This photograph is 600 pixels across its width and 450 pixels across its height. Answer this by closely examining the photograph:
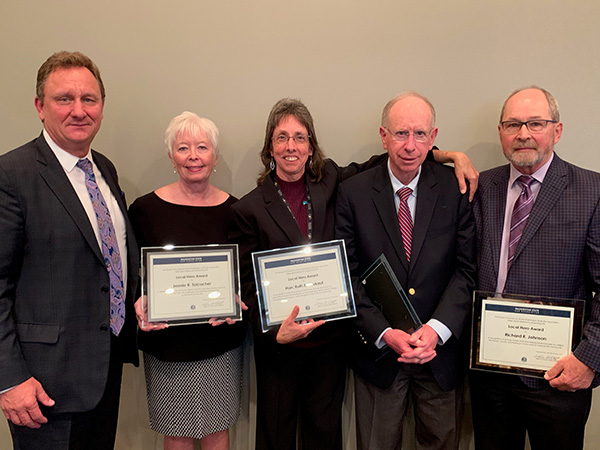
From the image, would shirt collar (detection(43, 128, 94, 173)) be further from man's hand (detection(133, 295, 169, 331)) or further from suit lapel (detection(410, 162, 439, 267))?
suit lapel (detection(410, 162, 439, 267))

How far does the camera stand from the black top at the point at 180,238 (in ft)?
7.04

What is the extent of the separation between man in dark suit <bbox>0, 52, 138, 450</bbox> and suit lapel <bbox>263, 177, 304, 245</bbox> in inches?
29.6

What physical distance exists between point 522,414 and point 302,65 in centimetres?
222

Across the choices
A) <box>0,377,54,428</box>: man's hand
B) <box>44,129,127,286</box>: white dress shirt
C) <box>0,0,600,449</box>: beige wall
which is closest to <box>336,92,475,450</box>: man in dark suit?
<box>0,0,600,449</box>: beige wall

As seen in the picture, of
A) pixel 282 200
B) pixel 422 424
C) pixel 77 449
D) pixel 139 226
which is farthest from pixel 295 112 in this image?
pixel 77 449

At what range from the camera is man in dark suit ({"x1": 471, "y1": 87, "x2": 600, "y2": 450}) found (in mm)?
1825

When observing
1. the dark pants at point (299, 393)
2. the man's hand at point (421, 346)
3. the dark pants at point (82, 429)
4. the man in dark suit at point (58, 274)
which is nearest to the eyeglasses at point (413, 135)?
the man's hand at point (421, 346)

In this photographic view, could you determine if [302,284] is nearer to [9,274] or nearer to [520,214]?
[520,214]

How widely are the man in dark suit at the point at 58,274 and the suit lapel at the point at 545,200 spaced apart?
6.13 feet

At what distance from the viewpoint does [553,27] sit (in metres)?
2.38

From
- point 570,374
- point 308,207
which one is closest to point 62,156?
point 308,207

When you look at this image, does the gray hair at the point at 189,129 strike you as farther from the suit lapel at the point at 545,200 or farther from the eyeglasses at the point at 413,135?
the suit lapel at the point at 545,200

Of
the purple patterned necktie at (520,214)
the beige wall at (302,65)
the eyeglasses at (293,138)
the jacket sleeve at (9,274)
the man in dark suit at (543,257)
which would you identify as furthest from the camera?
the beige wall at (302,65)

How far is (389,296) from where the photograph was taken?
6.29 feet
